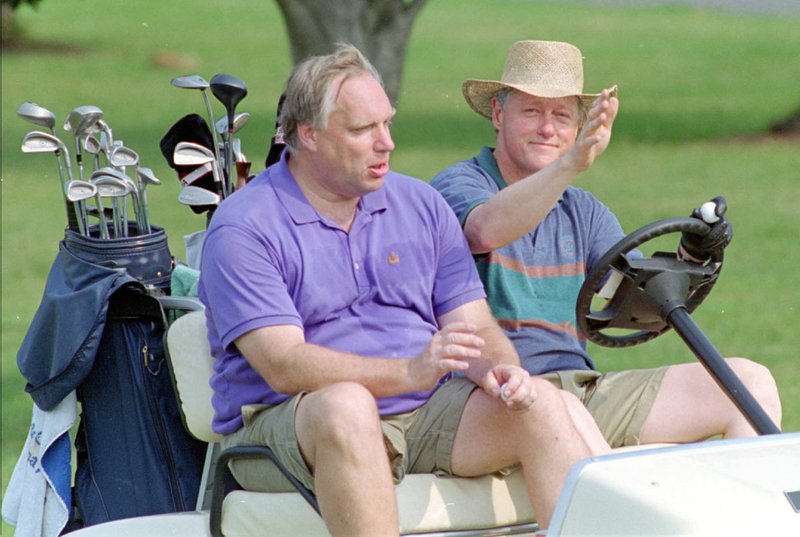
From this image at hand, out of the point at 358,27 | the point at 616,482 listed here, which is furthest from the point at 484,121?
the point at 616,482

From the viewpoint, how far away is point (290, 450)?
286 centimetres

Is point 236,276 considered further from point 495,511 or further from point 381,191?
point 495,511

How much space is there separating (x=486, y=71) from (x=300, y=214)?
2053 centimetres

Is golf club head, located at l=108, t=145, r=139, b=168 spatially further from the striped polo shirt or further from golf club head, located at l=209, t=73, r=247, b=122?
the striped polo shirt

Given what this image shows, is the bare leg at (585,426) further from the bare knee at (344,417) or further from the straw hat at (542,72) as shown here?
the straw hat at (542,72)

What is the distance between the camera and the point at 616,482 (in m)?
2.38

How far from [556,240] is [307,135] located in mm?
744

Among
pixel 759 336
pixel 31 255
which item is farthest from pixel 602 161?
pixel 759 336

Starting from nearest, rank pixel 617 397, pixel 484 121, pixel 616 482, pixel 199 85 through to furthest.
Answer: pixel 616 482, pixel 617 397, pixel 199 85, pixel 484 121

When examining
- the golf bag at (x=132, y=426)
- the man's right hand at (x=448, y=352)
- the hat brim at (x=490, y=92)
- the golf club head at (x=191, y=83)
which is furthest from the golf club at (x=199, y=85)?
the man's right hand at (x=448, y=352)

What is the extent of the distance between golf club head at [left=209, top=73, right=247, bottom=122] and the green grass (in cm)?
233

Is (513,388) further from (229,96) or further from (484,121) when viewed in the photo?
(484,121)

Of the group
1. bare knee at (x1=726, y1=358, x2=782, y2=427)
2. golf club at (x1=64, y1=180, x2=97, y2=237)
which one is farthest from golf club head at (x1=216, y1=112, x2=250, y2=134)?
bare knee at (x1=726, y1=358, x2=782, y2=427)

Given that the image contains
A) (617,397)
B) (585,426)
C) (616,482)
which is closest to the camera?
(616,482)
